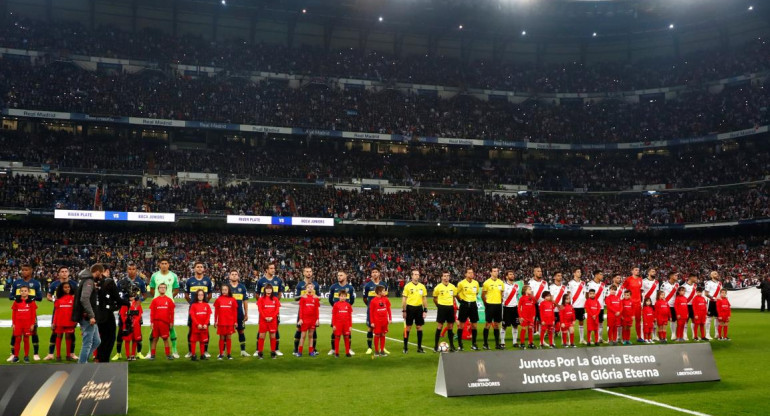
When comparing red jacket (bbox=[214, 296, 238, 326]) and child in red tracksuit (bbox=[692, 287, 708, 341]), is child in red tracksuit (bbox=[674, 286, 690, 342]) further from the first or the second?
red jacket (bbox=[214, 296, 238, 326])

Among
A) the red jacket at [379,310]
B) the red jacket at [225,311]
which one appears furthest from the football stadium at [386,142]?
the red jacket at [225,311]

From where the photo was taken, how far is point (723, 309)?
1983 centimetres

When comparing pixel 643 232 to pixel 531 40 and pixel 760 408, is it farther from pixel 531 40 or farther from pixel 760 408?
pixel 760 408

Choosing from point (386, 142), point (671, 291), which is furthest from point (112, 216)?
point (671, 291)

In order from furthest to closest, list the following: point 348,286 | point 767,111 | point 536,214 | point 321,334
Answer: point 536,214 < point 767,111 < point 321,334 < point 348,286

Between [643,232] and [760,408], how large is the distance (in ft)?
165

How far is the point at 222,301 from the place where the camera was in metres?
15.0

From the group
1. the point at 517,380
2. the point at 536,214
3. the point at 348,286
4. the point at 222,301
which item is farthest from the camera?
the point at 536,214

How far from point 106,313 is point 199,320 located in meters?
2.69

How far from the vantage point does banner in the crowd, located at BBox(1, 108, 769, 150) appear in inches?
1969

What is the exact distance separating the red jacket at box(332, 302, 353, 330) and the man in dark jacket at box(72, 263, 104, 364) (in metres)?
5.66

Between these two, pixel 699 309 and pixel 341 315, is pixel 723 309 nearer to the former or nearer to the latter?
pixel 699 309

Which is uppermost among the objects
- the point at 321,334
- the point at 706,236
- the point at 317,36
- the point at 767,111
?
the point at 317,36

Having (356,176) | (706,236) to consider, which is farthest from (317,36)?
(706,236)
